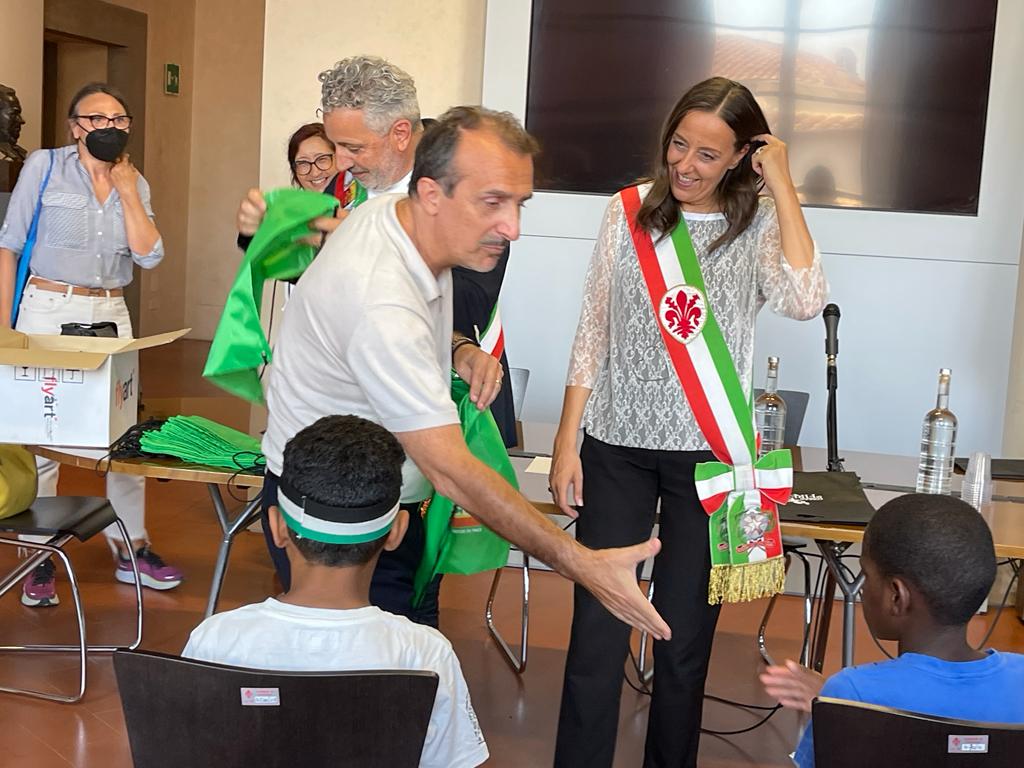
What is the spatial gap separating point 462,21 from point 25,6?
3742 millimetres

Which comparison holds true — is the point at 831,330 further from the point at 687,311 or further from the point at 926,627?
the point at 926,627

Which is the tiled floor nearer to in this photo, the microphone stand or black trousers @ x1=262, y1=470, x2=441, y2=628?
the microphone stand

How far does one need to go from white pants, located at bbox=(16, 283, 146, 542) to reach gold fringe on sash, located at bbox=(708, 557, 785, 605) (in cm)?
227

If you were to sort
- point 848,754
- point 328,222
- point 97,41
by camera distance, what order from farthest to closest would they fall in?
point 97,41, point 328,222, point 848,754

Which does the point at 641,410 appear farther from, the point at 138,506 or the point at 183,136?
the point at 183,136

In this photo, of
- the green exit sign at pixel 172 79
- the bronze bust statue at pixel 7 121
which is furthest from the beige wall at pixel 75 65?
the bronze bust statue at pixel 7 121

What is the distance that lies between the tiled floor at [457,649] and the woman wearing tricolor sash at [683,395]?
27.3 inches

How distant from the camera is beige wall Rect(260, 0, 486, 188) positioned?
16.5 feet

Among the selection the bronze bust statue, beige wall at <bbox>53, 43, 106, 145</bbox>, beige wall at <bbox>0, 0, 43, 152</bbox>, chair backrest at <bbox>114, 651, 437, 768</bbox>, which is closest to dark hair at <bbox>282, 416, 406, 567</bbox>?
chair backrest at <bbox>114, 651, 437, 768</bbox>

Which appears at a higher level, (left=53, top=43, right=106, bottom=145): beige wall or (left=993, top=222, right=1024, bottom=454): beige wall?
(left=53, top=43, right=106, bottom=145): beige wall

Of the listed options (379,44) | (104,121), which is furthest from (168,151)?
(104,121)

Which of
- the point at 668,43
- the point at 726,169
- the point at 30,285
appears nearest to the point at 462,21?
the point at 668,43

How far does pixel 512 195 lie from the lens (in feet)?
6.27

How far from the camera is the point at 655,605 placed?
103 inches
